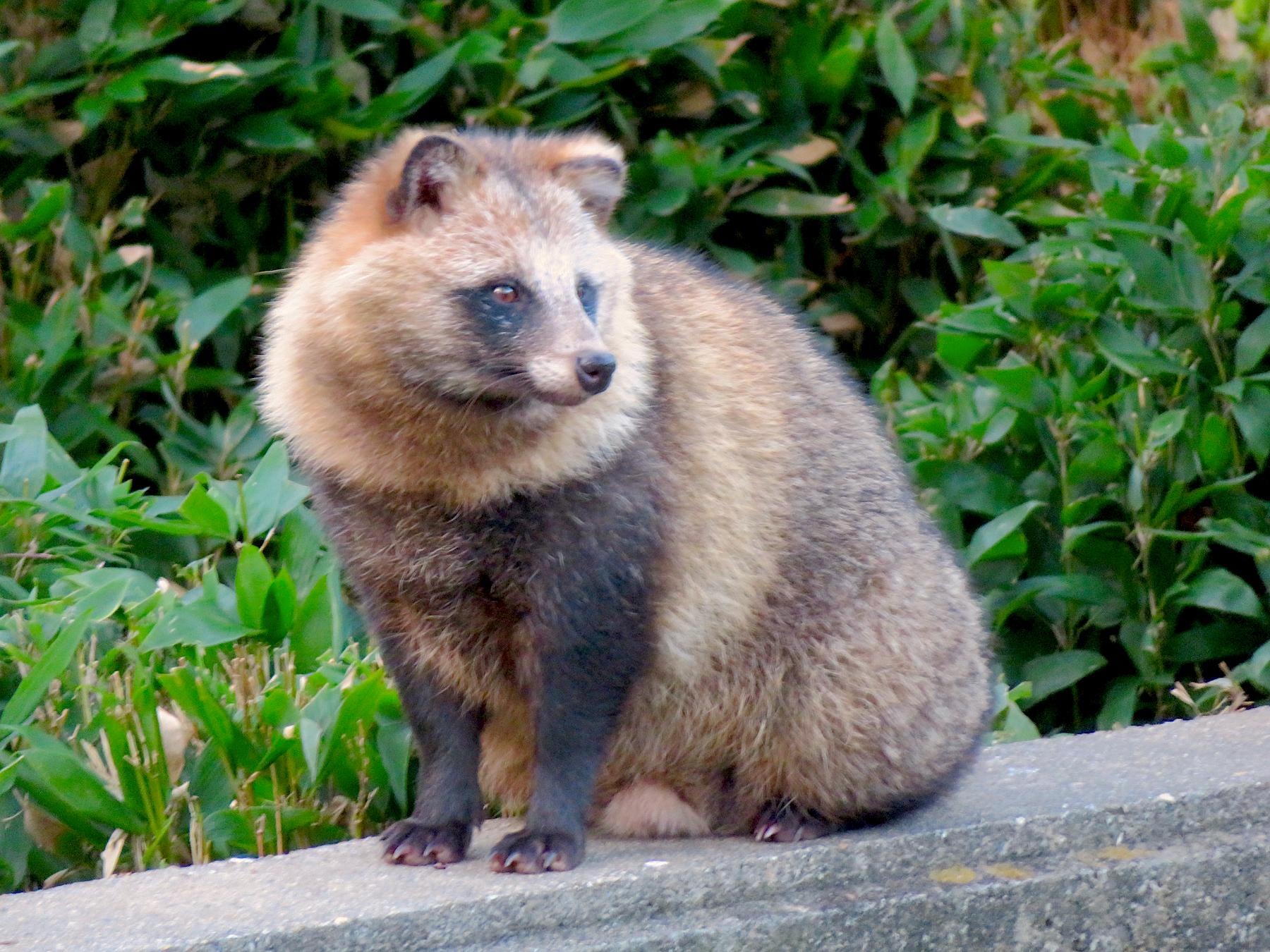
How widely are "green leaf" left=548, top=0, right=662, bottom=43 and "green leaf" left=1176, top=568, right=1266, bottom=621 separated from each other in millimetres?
2379

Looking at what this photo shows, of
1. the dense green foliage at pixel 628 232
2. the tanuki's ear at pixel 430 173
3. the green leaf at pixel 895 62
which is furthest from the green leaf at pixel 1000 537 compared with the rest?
the tanuki's ear at pixel 430 173

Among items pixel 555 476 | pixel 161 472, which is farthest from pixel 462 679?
pixel 161 472

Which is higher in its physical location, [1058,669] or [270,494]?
[270,494]

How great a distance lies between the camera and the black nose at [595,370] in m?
2.78

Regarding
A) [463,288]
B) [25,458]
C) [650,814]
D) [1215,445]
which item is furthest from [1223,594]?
[25,458]

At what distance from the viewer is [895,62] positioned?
18.5 feet

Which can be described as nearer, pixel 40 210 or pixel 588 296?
pixel 588 296

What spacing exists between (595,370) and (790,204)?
308 cm

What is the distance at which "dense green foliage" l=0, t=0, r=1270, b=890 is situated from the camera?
3.43 metres

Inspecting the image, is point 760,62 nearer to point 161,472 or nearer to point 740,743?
point 161,472

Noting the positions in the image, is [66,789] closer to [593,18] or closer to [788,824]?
[788,824]

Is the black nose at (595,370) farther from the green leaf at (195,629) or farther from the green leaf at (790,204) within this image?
the green leaf at (790,204)

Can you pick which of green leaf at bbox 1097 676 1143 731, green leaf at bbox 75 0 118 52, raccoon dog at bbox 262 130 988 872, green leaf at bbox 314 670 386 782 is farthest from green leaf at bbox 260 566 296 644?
green leaf at bbox 1097 676 1143 731

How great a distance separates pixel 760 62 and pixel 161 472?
8.20 feet
